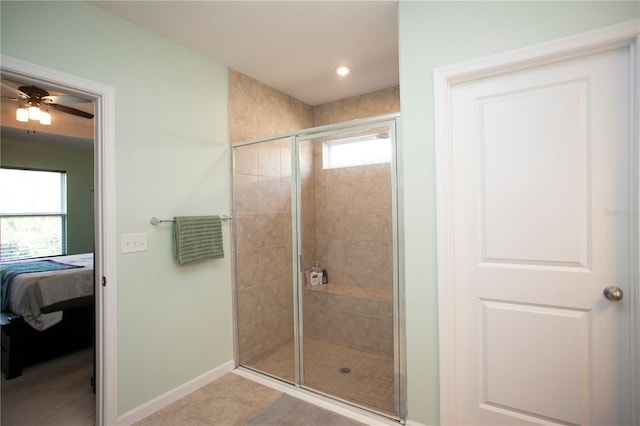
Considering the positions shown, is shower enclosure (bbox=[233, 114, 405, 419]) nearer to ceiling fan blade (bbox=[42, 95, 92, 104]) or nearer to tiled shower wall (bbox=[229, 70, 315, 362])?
tiled shower wall (bbox=[229, 70, 315, 362])

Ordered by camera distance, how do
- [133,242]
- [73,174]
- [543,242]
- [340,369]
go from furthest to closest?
[73,174]
[340,369]
[133,242]
[543,242]

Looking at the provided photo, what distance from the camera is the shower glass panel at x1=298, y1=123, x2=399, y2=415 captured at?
220 centimetres

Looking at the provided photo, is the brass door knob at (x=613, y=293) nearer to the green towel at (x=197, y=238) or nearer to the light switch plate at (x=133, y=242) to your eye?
the green towel at (x=197, y=238)

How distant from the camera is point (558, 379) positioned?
1.57 meters

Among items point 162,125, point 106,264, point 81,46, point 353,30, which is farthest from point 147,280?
point 353,30

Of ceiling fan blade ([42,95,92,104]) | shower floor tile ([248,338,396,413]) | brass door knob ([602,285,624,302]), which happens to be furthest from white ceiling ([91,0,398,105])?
shower floor tile ([248,338,396,413])

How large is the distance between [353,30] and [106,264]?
2162 mm

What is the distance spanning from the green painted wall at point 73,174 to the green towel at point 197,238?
11.9ft

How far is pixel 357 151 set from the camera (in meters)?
2.38

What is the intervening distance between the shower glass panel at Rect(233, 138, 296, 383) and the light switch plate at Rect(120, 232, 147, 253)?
0.77 meters

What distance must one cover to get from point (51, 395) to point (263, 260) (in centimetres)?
175

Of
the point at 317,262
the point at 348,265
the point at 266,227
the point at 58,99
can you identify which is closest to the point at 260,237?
the point at 266,227

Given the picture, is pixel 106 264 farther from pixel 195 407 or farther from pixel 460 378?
pixel 460 378

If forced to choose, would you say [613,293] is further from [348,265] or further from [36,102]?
[36,102]
